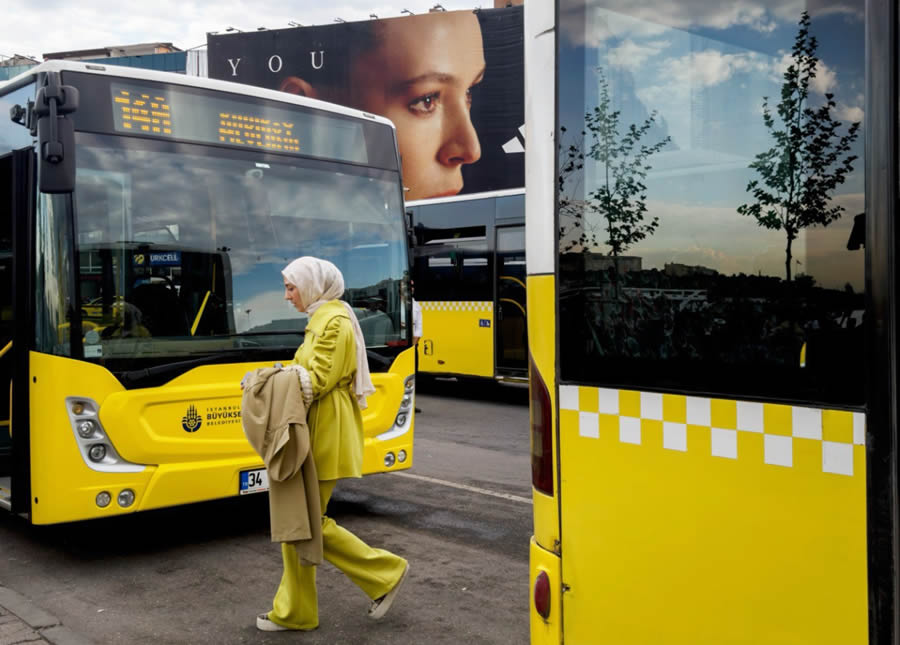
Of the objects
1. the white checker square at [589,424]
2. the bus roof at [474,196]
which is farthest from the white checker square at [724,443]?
the bus roof at [474,196]

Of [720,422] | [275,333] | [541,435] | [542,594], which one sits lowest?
[542,594]

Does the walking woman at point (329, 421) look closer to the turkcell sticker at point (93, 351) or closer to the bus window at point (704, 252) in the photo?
the turkcell sticker at point (93, 351)

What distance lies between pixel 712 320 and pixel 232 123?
4.65m

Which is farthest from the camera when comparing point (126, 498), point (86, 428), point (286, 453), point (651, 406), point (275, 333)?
point (275, 333)

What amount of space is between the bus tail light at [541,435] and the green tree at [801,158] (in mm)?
931

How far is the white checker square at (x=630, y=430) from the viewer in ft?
9.21

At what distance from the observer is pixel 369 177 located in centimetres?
Answer: 711

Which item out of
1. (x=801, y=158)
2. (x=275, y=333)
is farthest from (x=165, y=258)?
(x=801, y=158)

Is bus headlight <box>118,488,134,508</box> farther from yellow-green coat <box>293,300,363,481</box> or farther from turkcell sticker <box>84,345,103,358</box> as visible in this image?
yellow-green coat <box>293,300,363,481</box>

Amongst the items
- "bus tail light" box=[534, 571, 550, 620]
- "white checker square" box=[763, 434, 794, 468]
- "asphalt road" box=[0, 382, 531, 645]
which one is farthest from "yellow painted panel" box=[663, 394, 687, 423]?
"asphalt road" box=[0, 382, 531, 645]

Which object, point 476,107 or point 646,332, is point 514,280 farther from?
point 476,107

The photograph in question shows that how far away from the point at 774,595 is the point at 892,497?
418 millimetres

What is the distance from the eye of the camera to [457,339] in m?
15.3

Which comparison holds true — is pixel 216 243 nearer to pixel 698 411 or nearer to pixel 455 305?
pixel 698 411
